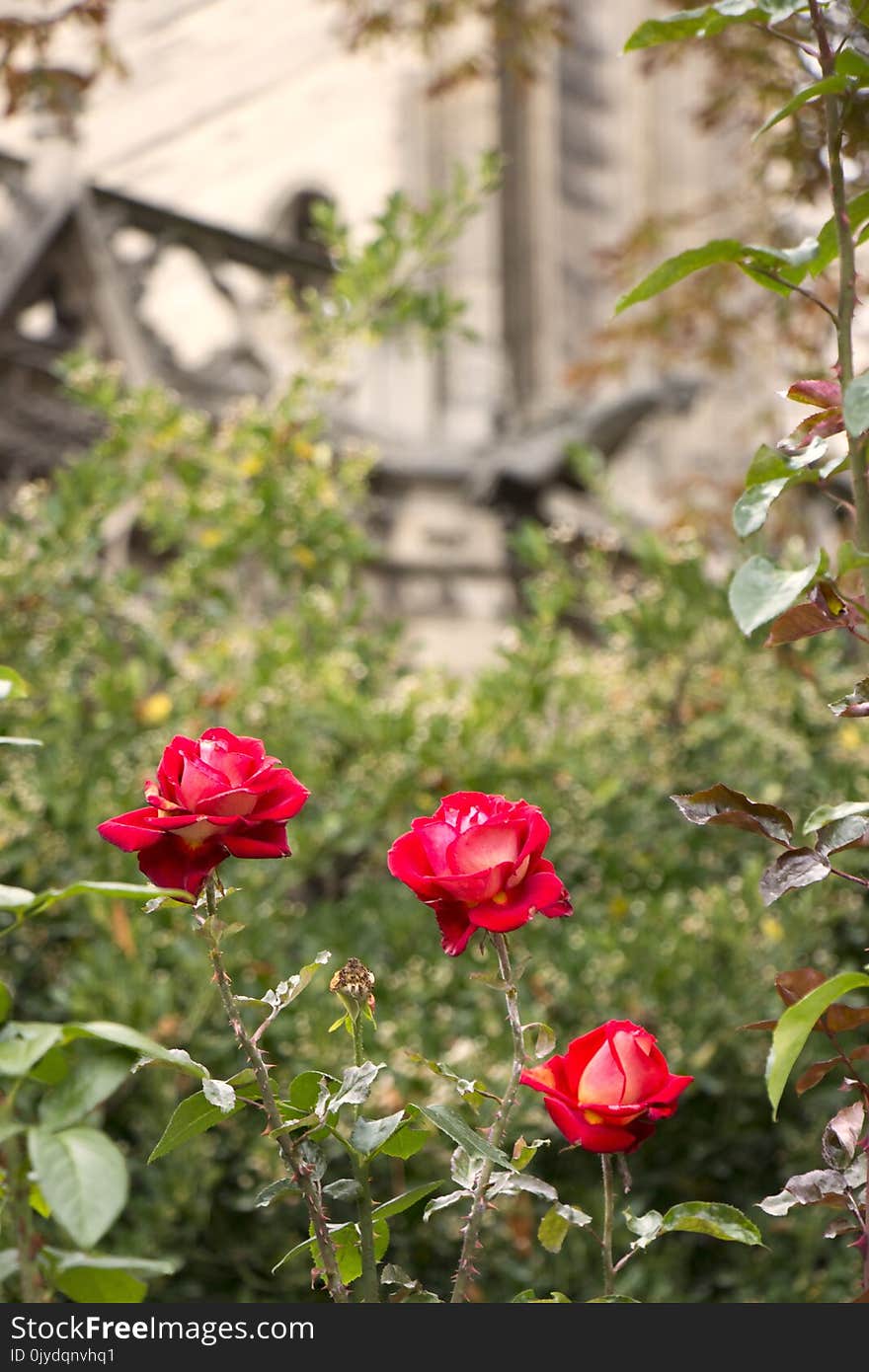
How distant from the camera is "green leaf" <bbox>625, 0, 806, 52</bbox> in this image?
1337mm

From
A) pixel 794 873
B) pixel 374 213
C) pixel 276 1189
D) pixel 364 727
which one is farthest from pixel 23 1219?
pixel 374 213

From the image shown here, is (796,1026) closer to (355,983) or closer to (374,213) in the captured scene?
(355,983)

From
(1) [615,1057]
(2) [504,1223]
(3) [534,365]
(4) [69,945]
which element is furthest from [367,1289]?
(3) [534,365]

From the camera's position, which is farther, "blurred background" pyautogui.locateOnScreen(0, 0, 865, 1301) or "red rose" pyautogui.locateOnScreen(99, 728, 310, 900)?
"blurred background" pyautogui.locateOnScreen(0, 0, 865, 1301)

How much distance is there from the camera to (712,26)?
4.44 ft

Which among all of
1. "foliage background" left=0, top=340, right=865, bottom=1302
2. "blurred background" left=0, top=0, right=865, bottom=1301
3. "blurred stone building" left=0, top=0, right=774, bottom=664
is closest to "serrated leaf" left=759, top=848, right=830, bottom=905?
"blurred background" left=0, top=0, right=865, bottom=1301

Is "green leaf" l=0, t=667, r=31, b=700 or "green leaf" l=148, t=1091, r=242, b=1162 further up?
"green leaf" l=0, t=667, r=31, b=700

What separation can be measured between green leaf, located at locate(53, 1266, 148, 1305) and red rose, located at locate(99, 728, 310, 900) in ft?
0.91

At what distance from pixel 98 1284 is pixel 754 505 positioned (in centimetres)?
76

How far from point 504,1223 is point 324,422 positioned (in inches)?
81.7

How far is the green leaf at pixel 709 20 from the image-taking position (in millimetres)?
1337

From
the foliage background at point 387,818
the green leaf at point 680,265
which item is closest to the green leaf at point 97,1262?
the green leaf at point 680,265

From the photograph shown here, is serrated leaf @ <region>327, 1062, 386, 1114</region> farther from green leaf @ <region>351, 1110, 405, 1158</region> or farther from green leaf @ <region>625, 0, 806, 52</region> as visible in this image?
green leaf @ <region>625, 0, 806, 52</region>

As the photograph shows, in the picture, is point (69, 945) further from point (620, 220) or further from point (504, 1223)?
point (620, 220)
